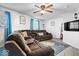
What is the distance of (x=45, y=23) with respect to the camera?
2139mm

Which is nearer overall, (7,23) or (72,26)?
(7,23)

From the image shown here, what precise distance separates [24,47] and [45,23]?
2.27ft

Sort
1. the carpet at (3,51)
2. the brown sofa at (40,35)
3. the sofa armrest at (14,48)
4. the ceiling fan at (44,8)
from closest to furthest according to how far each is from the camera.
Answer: the sofa armrest at (14,48) < the carpet at (3,51) < the ceiling fan at (44,8) < the brown sofa at (40,35)

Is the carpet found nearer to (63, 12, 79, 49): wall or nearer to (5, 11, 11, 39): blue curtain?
(5, 11, 11, 39): blue curtain

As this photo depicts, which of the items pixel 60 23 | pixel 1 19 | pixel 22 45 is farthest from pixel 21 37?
pixel 60 23

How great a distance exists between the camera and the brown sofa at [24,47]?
1786 millimetres

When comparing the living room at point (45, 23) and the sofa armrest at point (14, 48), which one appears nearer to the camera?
the sofa armrest at point (14, 48)

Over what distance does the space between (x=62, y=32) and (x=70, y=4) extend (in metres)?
0.62

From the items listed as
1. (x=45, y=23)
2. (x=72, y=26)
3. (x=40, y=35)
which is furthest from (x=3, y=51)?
(x=72, y=26)

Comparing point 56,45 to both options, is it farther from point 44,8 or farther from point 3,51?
point 3,51

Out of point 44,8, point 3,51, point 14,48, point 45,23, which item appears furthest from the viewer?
point 45,23

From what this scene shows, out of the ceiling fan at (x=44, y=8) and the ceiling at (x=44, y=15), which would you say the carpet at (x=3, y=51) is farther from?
the ceiling fan at (x=44, y=8)

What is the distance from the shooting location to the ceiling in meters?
1.98

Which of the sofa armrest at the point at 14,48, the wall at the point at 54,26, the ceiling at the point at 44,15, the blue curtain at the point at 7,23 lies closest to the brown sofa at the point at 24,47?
the sofa armrest at the point at 14,48
